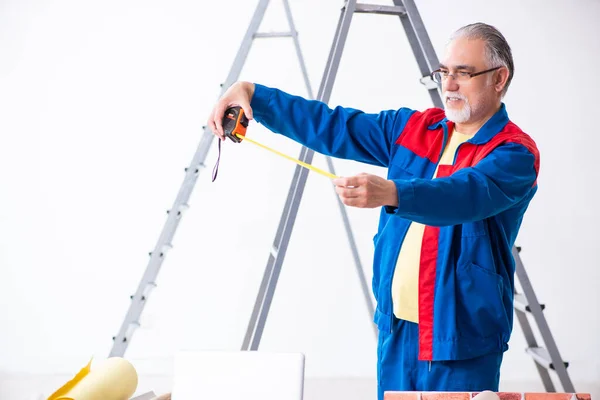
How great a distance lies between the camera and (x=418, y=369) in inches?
76.5

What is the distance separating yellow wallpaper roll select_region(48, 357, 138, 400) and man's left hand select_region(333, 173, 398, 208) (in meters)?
0.67

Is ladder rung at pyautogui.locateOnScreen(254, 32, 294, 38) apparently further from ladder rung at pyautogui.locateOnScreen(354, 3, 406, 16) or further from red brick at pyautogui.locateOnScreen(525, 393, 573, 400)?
red brick at pyautogui.locateOnScreen(525, 393, 573, 400)

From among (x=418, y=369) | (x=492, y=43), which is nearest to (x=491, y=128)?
(x=492, y=43)

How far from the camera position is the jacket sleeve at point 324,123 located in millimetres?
2213

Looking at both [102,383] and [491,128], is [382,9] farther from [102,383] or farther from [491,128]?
[102,383]

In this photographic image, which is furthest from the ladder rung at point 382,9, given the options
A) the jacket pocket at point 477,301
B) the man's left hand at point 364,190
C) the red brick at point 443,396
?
the red brick at point 443,396

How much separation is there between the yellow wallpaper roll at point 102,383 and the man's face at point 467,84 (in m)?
1.12

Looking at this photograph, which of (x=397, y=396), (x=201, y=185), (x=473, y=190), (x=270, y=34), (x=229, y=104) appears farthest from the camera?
(x=201, y=185)

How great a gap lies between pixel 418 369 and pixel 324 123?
32.3 inches

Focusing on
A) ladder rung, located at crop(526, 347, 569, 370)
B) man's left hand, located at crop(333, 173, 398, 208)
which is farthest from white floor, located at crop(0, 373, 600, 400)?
man's left hand, located at crop(333, 173, 398, 208)

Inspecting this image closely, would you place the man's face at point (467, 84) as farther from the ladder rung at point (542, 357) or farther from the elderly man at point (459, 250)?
the ladder rung at point (542, 357)

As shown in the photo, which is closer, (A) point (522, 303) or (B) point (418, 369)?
(B) point (418, 369)

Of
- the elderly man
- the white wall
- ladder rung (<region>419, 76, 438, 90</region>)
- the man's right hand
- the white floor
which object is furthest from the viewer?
the white wall

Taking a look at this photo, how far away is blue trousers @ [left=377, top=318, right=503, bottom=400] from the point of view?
1.89 meters
